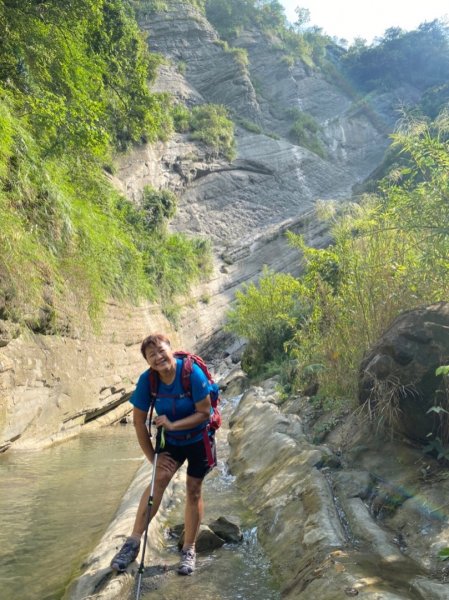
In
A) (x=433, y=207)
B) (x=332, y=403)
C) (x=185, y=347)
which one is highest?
(x=433, y=207)

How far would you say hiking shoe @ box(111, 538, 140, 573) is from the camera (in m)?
3.19

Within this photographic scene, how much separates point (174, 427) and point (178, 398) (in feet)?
0.69

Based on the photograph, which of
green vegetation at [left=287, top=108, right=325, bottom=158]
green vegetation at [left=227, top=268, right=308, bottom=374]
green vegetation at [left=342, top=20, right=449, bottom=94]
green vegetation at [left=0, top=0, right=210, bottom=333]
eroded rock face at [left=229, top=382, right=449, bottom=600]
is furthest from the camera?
green vegetation at [left=342, top=20, right=449, bottom=94]

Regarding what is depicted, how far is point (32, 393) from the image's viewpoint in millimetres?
7793

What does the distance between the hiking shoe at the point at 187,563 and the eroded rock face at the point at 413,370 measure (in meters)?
2.23

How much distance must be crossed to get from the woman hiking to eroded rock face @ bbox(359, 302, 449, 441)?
6.30 ft

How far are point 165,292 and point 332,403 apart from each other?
12.7 meters

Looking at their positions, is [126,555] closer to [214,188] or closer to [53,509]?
[53,509]

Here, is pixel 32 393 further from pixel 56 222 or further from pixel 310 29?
pixel 310 29

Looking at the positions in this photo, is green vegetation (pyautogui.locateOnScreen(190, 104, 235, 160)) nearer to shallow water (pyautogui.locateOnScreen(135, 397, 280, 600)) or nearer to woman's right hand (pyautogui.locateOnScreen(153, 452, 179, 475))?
shallow water (pyautogui.locateOnScreen(135, 397, 280, 600))

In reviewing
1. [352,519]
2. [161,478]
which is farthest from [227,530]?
[352,519]

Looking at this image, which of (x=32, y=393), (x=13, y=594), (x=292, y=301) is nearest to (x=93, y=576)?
(x=13, y=594)

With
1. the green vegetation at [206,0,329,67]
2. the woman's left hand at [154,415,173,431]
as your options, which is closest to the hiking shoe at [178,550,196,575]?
the woman's left hand at [154,415,173,431]

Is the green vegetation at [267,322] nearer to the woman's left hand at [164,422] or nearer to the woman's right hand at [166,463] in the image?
the woman's right hand at [166,463]
